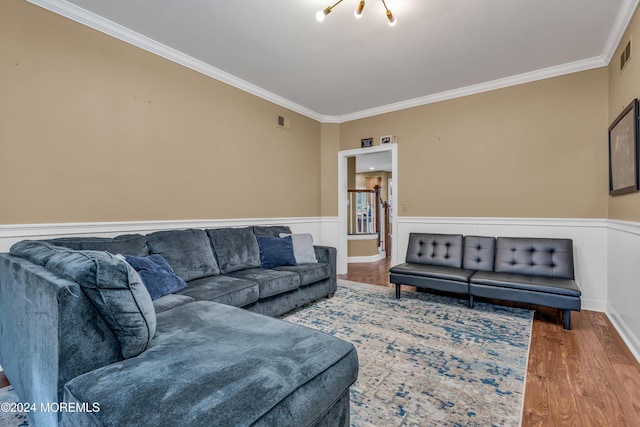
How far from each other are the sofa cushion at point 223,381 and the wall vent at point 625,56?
11.5ft

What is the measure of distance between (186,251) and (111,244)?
610mm

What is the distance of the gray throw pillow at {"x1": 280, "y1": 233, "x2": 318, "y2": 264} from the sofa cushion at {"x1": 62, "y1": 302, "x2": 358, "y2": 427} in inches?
81.2

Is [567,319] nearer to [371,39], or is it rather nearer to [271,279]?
[271,279]

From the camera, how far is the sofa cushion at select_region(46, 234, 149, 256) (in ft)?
7.28

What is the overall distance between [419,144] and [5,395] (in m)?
4.86

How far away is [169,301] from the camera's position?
6.86 feet

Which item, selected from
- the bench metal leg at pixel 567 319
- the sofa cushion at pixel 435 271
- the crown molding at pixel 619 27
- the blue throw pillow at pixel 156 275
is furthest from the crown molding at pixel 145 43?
the bench metal leg at pixel 567 319

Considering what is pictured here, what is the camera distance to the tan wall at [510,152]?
3.41m

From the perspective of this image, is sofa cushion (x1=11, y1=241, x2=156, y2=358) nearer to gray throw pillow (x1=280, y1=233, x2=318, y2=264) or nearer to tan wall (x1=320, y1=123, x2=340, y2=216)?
A: gray throw pillow (x1=280, y1=233, x2=318, y2=264)

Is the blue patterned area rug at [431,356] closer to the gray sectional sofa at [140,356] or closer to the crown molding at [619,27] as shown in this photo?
the gray sectional sofa at [140,356]

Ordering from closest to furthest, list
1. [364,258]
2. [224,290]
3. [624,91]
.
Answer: [224,290] < [624,91] < [364,258]

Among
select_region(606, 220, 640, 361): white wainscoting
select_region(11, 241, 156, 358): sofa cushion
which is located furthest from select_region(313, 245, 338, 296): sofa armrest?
select_region(606, 220, 640, 361): white wainscoting

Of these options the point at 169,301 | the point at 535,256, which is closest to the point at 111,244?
the point at 169,301

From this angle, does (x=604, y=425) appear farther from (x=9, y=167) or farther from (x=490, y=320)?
(x=9, y=167)
